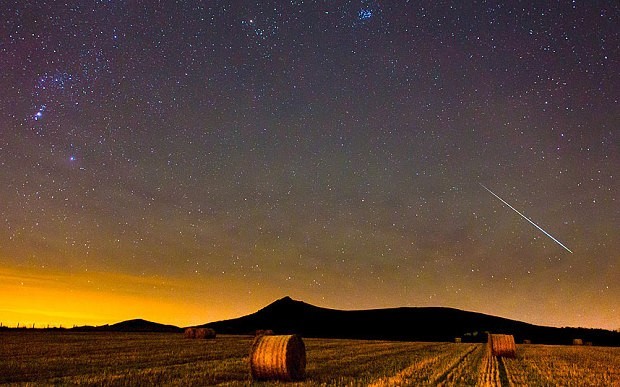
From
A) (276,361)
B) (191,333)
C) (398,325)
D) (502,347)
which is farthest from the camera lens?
(398,325)

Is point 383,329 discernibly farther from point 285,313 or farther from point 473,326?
point 285,313

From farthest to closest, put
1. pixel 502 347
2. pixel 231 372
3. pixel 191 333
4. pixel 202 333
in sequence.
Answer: pixel 191 333
pixel 202 333
pixel 502 347
pixel 231 372

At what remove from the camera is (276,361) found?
16.8 m

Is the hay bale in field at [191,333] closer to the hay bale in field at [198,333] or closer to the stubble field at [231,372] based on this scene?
the hay bale in field at [198,333]

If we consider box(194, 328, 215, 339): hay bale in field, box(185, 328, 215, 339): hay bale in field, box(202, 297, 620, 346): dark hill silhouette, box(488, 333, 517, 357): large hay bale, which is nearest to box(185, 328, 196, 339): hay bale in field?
box(185, 328, 215, 339): hay bale in field

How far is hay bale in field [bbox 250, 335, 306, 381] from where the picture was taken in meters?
16.8

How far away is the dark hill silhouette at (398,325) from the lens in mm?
76312

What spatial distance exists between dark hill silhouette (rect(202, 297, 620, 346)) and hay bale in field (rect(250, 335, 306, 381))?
52.8m

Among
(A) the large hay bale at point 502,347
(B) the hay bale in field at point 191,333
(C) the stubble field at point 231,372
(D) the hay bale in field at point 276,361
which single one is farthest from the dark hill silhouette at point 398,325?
(D) the hay bale in field at point 276,361

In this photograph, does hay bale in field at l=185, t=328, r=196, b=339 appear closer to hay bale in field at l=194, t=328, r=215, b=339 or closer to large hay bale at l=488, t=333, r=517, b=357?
hay bale in field at l=194, t=328, r=215, b=339

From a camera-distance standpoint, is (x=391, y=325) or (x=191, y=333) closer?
(x=191, y=333)

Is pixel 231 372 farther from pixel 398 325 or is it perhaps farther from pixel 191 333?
pixel 398 325

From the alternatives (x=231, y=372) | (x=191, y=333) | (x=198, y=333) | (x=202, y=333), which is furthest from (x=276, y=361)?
(x=191, y=333)

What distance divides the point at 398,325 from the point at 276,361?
8343cm
